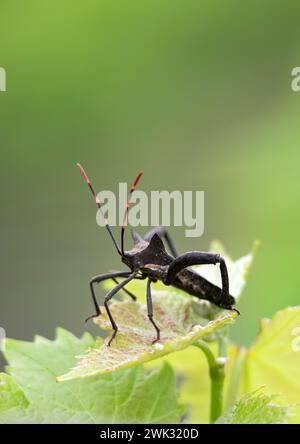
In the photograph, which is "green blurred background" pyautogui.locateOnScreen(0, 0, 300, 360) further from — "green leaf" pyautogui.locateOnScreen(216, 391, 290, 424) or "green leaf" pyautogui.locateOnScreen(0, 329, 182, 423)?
"green leaf" pyautogui.locateOnScreen(216, 391, 290, 424)

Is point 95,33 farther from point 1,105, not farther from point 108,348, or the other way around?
point 108,348

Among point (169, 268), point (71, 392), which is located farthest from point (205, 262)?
point (71, 392)

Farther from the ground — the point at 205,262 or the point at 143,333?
the point at 205,262

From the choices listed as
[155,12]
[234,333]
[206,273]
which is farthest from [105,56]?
[206,273]

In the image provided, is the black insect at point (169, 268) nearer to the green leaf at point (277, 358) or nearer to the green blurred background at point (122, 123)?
the green leaf at point (277, 358)

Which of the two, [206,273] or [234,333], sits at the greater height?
[206,273]

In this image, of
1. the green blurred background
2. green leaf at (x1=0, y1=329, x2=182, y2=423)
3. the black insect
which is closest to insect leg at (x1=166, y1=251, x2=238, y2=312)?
the black insect

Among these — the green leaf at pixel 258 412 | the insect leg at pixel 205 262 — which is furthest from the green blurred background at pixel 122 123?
the green leaf at pixel 258 412

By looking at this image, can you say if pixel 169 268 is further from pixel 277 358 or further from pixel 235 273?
pixel 277 358
